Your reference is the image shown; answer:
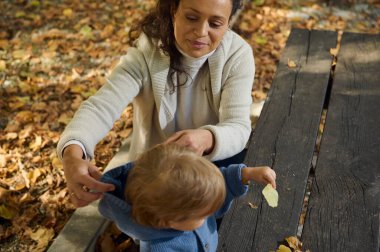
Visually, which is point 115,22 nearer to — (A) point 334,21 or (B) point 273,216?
(A) point 334,21

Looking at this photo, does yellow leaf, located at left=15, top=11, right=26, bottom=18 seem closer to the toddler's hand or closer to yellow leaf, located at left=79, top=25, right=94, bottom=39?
yellow leaf, located at left=79, top=25, right=94, bottom=39

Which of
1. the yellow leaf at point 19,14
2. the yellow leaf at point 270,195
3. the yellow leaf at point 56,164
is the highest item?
the yellow leaf at point 270,195

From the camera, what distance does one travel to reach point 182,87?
2221 millimetres

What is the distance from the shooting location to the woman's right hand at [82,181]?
1.54 meters

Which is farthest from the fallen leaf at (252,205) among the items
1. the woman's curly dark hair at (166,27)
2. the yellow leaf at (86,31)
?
the yellow leaf at (86,31)

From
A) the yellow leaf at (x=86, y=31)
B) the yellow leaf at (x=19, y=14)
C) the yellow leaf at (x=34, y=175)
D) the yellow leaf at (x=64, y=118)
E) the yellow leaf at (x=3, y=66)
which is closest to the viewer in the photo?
the yellow leaf at (x=34, y=175)

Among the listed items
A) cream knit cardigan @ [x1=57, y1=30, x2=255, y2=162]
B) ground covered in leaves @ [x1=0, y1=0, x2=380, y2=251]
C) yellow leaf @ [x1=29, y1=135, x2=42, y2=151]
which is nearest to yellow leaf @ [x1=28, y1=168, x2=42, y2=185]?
ground covered in leaves @ [x1=0, y1=0, x2=380, y2=251]

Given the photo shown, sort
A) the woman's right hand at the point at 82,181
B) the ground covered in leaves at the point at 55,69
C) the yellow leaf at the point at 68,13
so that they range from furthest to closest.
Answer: the yellow leaf at the point at 68,13 < the ground covered in leaves at the point at 55,69 < the woman's right hand at the point at 82,181

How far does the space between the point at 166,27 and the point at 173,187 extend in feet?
3.24

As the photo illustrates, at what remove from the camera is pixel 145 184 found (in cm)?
136

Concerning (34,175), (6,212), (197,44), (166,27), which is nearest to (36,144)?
(34,175)

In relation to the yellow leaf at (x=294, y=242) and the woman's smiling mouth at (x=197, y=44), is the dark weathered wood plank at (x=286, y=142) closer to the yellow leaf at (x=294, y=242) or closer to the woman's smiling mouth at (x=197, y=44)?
the yellow leaf at (x=294, y=242)

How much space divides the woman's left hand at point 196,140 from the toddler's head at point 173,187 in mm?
305

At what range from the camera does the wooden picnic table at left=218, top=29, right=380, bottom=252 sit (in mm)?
1735
